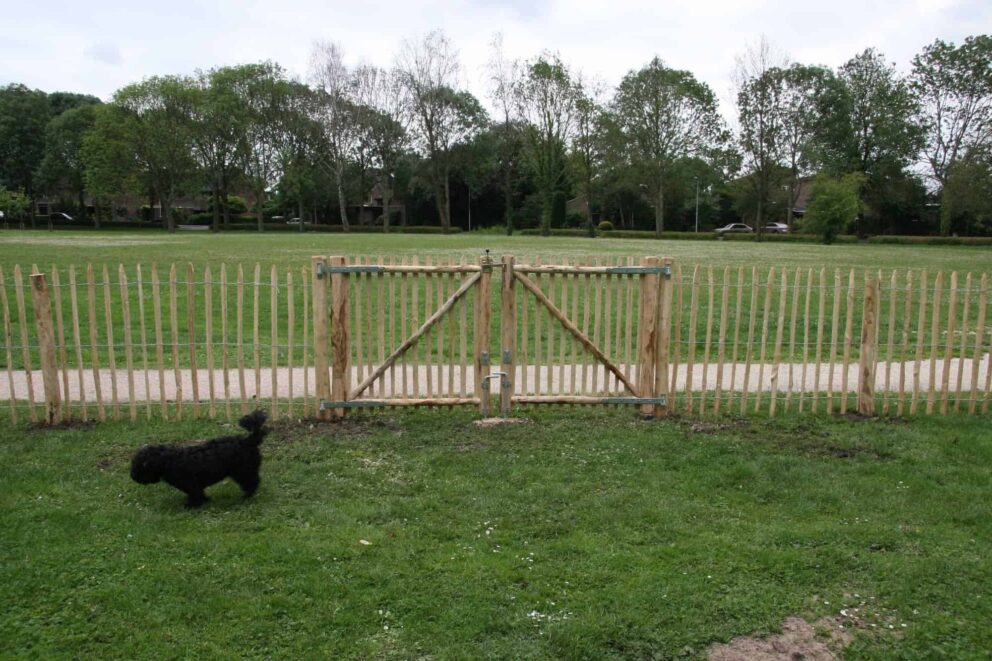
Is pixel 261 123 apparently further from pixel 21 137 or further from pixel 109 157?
pixel 21 137

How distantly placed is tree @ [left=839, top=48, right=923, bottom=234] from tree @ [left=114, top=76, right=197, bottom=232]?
5964 centimetres

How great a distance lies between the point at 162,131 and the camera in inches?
2633

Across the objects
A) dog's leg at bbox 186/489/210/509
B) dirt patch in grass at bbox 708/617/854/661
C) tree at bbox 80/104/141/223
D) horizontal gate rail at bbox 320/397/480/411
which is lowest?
dirt patch in grass at bbox 708/617/854/661

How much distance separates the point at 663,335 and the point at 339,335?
139 inches

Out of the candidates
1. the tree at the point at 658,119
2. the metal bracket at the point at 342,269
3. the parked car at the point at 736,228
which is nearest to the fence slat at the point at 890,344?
the metal bracket at the point at 342,269

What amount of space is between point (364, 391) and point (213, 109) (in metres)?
68.0

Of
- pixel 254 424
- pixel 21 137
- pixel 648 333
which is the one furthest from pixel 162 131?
pixel 254 424

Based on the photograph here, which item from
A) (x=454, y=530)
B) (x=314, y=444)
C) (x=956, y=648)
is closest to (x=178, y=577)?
(x=454, y=530)

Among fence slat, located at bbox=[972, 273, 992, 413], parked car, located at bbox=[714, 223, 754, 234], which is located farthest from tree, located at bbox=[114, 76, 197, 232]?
fence slat, located at bbox=[972, 273, 992, 413]

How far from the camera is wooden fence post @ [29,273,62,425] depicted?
24.9 feet

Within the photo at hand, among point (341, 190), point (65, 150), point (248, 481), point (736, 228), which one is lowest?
point (248, 481)

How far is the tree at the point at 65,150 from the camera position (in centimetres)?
6944

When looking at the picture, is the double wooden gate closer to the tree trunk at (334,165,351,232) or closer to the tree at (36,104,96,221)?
the tree trunk at (334,165,351,232)

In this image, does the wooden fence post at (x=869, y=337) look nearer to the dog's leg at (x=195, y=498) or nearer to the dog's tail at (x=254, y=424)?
the dog's tail at (x=254, y=424)
